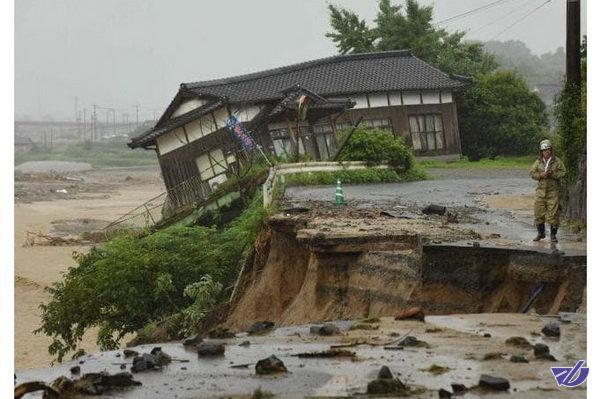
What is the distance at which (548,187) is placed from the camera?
14.5 metres

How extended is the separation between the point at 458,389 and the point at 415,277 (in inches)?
200

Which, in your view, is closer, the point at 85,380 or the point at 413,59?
the point at 85,380

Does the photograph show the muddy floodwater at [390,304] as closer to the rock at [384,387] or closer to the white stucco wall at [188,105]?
the rock at [384,387]

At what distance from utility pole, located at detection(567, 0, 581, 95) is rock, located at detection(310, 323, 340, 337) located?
29.6ft

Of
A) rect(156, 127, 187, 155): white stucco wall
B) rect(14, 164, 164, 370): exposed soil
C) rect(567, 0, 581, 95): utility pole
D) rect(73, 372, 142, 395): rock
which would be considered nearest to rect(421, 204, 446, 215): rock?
rect(567, 0, 581, 95): utility pole

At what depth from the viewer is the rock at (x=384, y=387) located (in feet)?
27.2

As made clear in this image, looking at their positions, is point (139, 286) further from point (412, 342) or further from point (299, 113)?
point (299, 113)

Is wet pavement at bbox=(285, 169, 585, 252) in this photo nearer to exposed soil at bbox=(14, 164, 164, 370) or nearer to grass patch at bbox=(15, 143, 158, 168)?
exposed soil at bbox=(14, 164, 164, 370)

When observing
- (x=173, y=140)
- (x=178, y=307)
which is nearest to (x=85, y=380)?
(x=178, y=307)

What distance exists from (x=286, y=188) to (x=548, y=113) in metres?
17.8

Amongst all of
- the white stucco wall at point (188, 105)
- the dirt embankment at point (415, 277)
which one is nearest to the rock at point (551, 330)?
the dirt embankment at point (415, 277)

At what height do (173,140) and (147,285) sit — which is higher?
(173,140)

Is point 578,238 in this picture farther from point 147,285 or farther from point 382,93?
point 382,93

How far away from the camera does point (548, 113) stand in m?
41.3
